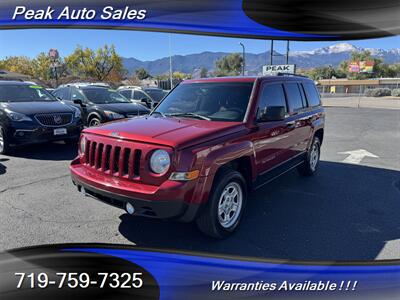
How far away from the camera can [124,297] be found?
2.73 metres

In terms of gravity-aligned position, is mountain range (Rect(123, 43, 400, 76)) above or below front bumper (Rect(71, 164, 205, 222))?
above

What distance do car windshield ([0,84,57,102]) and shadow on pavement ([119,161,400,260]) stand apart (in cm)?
569

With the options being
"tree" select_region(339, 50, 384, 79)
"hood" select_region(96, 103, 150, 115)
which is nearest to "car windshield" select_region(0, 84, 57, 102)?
"hood" select_region(96, 103, 150, 115)

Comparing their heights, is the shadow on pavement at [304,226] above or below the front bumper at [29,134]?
below

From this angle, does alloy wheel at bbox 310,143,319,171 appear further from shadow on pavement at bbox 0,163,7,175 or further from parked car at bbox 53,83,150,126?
shadow on pavement at bbox 0,163,7,175

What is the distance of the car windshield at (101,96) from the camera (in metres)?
9.35

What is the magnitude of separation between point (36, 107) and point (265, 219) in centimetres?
619

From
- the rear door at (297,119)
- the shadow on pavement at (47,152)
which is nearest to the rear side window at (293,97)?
the rear door at (297,119)

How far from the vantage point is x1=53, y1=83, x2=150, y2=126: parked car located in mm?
8547

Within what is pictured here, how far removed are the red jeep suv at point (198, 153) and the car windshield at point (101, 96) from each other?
210 inches

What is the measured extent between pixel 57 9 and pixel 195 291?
16.3ft

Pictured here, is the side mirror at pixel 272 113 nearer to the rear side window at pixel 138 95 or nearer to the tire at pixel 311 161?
the tire at pixel 311 161

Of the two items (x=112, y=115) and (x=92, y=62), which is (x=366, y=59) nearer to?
(x=92, y=62)

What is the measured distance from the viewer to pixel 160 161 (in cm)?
296
